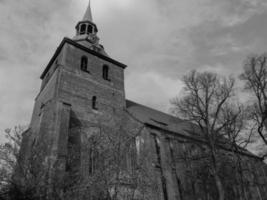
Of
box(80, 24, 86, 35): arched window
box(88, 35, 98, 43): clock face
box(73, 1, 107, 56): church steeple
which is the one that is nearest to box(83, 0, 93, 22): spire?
A: box(73, 1, 107, 56): church steeple

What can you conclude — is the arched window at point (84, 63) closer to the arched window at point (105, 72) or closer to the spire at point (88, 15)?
the arched window at point (105, 72)

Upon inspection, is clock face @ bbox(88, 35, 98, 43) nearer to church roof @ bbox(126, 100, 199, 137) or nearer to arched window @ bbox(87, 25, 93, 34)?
arched window @ bbox(87, 25, 93, 34)

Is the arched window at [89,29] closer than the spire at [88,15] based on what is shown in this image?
Yes

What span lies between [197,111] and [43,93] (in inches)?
573

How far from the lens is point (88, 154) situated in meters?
15.5

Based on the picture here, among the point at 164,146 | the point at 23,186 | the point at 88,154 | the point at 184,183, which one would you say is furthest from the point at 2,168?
the point at 184,183

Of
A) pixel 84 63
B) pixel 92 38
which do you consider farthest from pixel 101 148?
pixel 92 38

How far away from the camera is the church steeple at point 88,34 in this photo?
25.0 metres

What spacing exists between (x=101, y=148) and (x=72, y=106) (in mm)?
7870

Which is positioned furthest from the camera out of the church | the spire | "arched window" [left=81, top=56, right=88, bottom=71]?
the spire

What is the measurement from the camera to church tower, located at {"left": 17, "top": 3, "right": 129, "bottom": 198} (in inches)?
528

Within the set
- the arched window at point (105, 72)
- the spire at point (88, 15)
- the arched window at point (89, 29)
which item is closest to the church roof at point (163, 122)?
the arched window at point (105, 72)

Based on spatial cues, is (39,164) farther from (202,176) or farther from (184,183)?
(202,176)

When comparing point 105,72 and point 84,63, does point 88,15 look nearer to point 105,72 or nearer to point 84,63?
point 105,72
